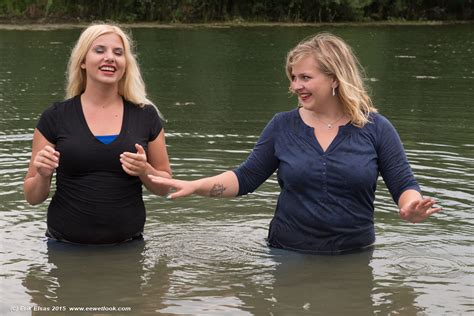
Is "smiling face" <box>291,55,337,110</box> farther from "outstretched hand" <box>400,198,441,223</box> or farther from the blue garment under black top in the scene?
"outstretched hand" <box>400,198,441,223</box>

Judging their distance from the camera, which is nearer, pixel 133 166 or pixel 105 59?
pixel 133 166

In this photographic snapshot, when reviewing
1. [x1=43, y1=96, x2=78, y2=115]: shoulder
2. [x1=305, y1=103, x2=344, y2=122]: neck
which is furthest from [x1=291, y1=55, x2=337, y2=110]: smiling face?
[x1=43, y1=96, x2=78, y2=115]: shoulder

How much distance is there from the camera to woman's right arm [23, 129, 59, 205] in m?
5.88

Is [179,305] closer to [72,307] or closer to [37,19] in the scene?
[72,307]

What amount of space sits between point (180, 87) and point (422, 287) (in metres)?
12.2

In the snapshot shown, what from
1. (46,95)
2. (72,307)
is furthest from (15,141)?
(72,307)

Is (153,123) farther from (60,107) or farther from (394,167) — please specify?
(394,167)

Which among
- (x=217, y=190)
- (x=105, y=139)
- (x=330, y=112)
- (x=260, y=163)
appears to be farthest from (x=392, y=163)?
(x=105, y=139)

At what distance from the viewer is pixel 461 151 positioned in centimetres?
1089

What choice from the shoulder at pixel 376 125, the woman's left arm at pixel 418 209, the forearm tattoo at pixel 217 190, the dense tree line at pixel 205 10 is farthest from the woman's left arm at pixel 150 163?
the dense tree line at pixel 205 10

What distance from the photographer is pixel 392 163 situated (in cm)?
609

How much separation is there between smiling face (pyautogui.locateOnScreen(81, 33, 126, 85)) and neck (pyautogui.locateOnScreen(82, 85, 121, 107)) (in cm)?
7

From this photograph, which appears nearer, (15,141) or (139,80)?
(139,80)

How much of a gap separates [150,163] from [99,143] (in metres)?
0.43
